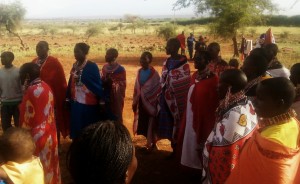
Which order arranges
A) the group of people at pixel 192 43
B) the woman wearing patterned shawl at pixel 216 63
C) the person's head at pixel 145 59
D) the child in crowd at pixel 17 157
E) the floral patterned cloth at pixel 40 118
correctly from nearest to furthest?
the child in crowd at pixel 17 157
the floral patterned cloth at pixel 40 118
the woman wearing patterned shawl at pixel 216 63
the group of people at pixel 192 43
the person's head at pixel 145 59

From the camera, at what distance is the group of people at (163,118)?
1.71m

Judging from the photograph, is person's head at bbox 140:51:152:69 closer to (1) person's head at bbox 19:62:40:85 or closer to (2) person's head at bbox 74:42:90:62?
(2) person's head at bbox 74:42:90:62

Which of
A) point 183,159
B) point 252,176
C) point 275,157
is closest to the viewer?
point 275,157

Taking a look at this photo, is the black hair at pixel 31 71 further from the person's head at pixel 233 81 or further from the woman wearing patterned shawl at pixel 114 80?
the woman wearing patterned shawl at pixel 114 80

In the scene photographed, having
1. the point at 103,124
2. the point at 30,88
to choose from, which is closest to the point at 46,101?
the point at 30,88

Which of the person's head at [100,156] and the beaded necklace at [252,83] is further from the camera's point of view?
the beaded necklace at [252,83]

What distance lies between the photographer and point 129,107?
9.27 meters

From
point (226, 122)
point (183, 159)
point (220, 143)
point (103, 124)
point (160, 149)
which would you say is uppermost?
point (103, 124)

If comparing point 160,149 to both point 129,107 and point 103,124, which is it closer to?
point 129,107

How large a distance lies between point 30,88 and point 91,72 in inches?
60.6

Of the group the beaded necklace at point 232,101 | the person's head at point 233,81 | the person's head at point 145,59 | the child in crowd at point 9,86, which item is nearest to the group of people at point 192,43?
the person's head at point 145,59

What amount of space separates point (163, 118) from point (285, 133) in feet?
11.3

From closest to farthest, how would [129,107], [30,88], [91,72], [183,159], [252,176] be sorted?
[252,176], [30,88], [183,159], [91,72], [129,107]

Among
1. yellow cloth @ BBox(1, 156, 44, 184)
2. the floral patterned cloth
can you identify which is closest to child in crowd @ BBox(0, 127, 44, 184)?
yellow cloth @ BBox(1, 156, 44, 184)
